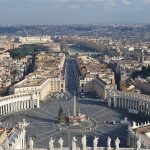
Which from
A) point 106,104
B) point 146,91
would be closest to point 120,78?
point 146,91

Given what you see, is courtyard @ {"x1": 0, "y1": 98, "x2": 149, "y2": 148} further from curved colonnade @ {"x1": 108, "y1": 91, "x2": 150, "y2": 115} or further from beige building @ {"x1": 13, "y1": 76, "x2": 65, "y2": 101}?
beige building @ {"x1": 13, "y1": 76, "x2": 65, "y2": 101}

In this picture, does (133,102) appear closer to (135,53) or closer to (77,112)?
(77,112)

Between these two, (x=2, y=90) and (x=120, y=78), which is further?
(x=120, y=78)

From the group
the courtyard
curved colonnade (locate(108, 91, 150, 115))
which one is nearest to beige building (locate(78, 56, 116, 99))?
curved colonnade (locate(108, 91, 150, 115))

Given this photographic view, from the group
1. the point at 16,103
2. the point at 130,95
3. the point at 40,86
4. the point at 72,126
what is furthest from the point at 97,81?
the point at 72,126

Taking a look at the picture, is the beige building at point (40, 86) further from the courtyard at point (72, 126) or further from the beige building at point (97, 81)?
the beige building at point (97, 81)

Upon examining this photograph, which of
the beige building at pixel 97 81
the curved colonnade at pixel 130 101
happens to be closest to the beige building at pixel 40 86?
the beige building at pixel 97 81
